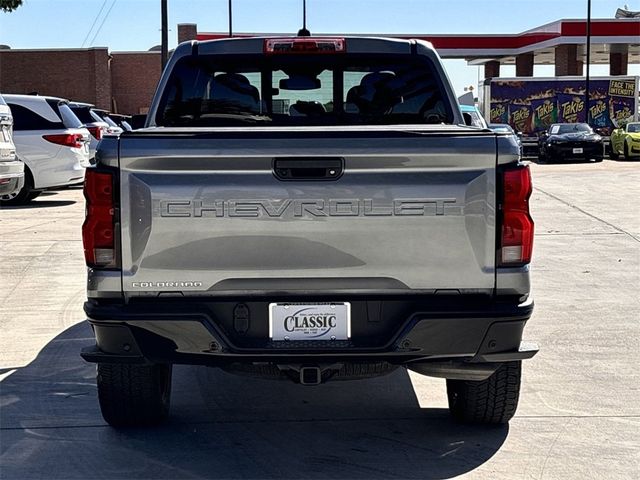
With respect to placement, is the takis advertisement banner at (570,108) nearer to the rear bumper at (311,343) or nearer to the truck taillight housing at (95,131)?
the truck taillight housing at (95,131)

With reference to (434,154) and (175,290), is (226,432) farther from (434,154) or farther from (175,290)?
(434,154)

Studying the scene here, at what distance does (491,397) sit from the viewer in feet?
18.2

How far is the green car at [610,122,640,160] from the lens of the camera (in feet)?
117

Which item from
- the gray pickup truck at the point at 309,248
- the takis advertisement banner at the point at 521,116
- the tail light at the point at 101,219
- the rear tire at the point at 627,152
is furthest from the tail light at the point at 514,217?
the takis advertisement banner at the point at 521,116

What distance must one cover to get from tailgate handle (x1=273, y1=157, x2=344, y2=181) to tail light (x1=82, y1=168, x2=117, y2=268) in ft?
2.44

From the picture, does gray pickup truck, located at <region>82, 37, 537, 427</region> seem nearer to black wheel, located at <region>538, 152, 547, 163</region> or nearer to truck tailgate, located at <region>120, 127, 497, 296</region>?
truck tailgate, located at <region>120, 127, 497, 296</region>

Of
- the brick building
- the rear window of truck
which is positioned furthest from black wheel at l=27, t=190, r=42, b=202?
the brick building

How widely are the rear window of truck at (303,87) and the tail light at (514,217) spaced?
1.96 m

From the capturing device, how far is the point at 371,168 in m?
4.64

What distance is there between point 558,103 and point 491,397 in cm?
4053

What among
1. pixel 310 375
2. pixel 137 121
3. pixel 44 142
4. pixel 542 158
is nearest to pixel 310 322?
pixel 310 375

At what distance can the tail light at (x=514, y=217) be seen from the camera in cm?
469

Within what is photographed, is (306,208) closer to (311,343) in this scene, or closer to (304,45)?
(311,343)

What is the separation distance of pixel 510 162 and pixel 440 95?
2.03 metres
